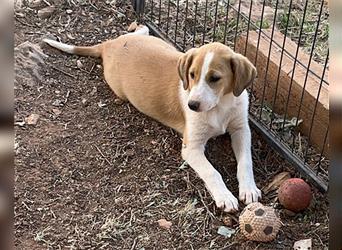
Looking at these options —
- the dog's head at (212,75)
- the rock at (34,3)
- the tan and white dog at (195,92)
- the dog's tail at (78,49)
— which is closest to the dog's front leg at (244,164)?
the tan and white dog at (195,92)

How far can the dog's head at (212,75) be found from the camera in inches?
90.5

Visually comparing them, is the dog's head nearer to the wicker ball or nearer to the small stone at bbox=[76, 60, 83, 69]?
the wicker ball

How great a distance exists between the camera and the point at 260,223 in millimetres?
2074

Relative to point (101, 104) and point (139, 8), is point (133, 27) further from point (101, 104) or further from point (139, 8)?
point (101, 104)

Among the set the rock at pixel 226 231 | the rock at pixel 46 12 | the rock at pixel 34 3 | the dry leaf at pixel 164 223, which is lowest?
the dry leaf at pixel 164 223

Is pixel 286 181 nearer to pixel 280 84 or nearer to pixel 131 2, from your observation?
pixel 280 84

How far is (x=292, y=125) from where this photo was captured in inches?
105

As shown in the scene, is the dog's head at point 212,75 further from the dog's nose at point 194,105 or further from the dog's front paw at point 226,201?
the dog's front paw at point 226,201

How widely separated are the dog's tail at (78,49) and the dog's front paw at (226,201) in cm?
122

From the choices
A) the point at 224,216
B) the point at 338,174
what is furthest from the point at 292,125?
the point at 338,174

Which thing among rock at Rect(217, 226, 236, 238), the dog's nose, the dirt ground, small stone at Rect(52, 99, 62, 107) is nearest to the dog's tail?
the dirt ground

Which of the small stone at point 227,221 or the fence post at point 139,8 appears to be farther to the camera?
the fence post at point 139,8

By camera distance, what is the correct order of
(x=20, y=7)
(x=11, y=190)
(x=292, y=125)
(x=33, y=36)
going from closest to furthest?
1. (x=11, y=190)
2. (x=292, y=125)
3. (x=33, y=36)
4. (x=20, y=7)

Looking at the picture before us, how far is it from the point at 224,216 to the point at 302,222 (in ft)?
0.95
